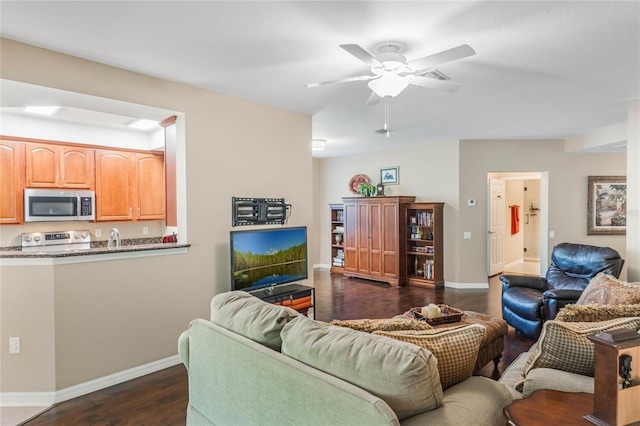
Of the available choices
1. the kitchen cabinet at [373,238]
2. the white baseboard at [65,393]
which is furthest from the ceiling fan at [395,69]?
the kitchen cabinet at [373,238]

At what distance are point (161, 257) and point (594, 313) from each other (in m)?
3.29

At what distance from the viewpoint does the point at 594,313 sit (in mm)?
1961

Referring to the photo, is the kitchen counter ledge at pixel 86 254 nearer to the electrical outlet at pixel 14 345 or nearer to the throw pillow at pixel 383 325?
the electrical outlet at pixel 14 345

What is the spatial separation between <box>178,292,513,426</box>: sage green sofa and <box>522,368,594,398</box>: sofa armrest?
277mm

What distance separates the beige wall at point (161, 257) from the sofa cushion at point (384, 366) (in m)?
2.28

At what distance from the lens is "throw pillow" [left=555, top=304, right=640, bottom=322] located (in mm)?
1938

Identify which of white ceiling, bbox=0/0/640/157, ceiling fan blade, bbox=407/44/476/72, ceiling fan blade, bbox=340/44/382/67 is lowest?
ceiling fan blade, bbox=407/44/476/72

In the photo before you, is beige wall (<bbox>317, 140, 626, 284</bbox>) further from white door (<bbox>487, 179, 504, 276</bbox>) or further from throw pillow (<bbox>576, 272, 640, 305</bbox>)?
throw pillow (<bbox>576, 272, 640, 305</bbox>)

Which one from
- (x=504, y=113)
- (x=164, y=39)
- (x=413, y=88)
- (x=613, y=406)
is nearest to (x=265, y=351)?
(x=613, y=406)

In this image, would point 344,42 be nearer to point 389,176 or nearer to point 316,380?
point 316,380

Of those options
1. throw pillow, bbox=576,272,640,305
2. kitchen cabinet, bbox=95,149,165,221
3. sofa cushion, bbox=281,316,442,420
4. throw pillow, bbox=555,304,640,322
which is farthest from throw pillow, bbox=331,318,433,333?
kitchen cabinet, bbox=95,149,165,221

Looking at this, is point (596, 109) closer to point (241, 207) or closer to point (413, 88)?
point (413, 88)

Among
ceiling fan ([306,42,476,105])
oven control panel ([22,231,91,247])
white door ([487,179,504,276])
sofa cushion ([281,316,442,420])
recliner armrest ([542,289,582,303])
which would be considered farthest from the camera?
white door ([487,179,504,276])

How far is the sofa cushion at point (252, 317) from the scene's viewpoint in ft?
5.54
